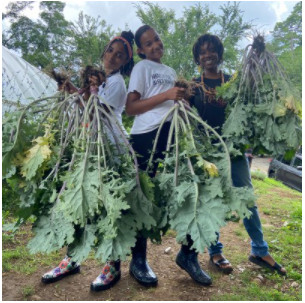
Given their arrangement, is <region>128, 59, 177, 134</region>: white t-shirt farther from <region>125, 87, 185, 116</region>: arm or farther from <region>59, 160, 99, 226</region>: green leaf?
<region>59, 160, 99, 226</region>: green leaf

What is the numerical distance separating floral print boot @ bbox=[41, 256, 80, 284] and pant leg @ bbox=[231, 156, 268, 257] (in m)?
1.70

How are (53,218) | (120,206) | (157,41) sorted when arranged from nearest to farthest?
1. (120,206)
2. (53,218)
3. (157,41)

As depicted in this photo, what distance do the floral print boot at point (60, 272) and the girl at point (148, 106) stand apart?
2.03 ft

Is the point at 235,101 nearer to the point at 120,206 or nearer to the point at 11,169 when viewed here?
the point at 120,206

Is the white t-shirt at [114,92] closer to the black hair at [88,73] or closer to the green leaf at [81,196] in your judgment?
the black hair at [88,73]

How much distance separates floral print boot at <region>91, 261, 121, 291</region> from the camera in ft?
9.59

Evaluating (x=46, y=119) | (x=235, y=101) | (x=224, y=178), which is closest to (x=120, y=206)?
(x=224, y=178)

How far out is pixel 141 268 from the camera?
3.03 metres

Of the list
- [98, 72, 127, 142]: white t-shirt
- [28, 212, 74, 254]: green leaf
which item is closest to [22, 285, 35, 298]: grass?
[28, 212, 74, 254]: green leaf

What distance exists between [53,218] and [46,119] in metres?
0.77

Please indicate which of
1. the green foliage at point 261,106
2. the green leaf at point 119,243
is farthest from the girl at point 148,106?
the green leaf at point 119,243

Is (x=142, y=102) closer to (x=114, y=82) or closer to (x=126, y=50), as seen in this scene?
(x=114, y=82)

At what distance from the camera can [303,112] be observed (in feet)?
8.34

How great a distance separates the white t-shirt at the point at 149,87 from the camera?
2824mm
